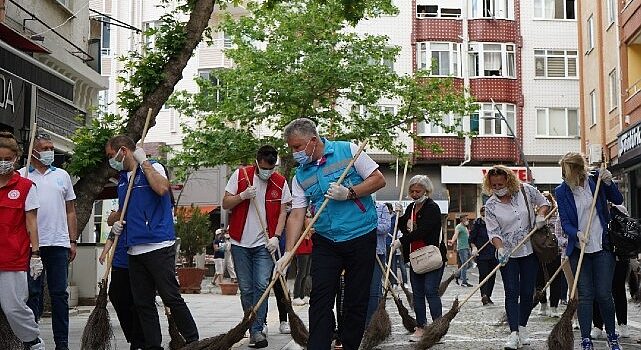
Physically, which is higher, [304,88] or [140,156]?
[304,88]

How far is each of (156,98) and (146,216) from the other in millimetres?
4079

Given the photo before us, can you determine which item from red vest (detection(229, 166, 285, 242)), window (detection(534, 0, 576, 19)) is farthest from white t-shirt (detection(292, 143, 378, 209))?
window (detection(534, 0, 576, 19))

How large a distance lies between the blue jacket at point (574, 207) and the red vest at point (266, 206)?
2.79 meters

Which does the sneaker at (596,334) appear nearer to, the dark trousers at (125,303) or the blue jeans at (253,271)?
the blue jeans at (253,271)

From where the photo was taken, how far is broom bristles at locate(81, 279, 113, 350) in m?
8.59

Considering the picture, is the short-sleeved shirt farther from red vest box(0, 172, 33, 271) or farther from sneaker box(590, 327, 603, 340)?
red vest box(0, 172, 33, 271)

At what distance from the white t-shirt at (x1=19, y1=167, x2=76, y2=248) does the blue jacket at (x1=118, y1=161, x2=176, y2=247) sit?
74 cm

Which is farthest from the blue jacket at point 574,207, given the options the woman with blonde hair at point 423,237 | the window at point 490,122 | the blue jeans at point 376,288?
the window at point 490,122

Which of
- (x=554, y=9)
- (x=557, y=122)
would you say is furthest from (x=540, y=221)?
(x=554, y=9)

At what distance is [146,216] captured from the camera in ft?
27.2

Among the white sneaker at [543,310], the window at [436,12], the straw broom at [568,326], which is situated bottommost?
the white sneaker at [543,310]

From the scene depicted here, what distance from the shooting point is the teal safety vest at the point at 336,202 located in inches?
302

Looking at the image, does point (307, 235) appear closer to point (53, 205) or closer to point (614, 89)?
point (53, 205)

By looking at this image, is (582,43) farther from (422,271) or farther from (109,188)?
(422,271)
